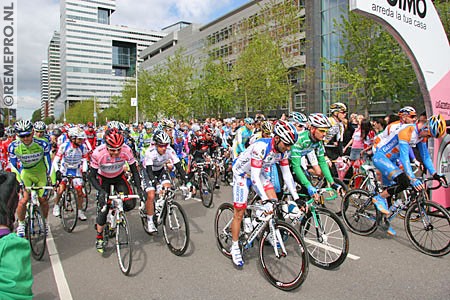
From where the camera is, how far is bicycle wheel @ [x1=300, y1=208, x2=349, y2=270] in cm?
426

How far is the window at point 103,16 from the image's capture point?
15162 centimetres

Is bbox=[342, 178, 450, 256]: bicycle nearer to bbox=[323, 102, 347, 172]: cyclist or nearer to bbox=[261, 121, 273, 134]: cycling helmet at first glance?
bbox=[261, 121, 273, 134]: cycling helmet

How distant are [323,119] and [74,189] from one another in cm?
515

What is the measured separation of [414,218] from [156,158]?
4.33 m

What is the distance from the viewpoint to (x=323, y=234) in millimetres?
4500

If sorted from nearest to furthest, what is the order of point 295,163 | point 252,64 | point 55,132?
1. point 295,163
2. point 55,132
3. point 252,64

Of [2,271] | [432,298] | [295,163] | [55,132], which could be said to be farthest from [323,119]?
[55,132]

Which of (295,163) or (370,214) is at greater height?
(295,163)

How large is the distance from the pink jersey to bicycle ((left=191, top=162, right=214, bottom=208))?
9.17 ft

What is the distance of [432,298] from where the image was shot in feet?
11.9

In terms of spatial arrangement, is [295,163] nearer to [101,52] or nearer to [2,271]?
[2,271]

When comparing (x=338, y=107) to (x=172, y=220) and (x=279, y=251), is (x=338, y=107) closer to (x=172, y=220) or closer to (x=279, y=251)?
(x=172, y=220)

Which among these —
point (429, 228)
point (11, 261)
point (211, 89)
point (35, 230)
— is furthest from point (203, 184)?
point (211, 89)

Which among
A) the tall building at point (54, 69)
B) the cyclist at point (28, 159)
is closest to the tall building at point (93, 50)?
the tall building at point (54, 69)
